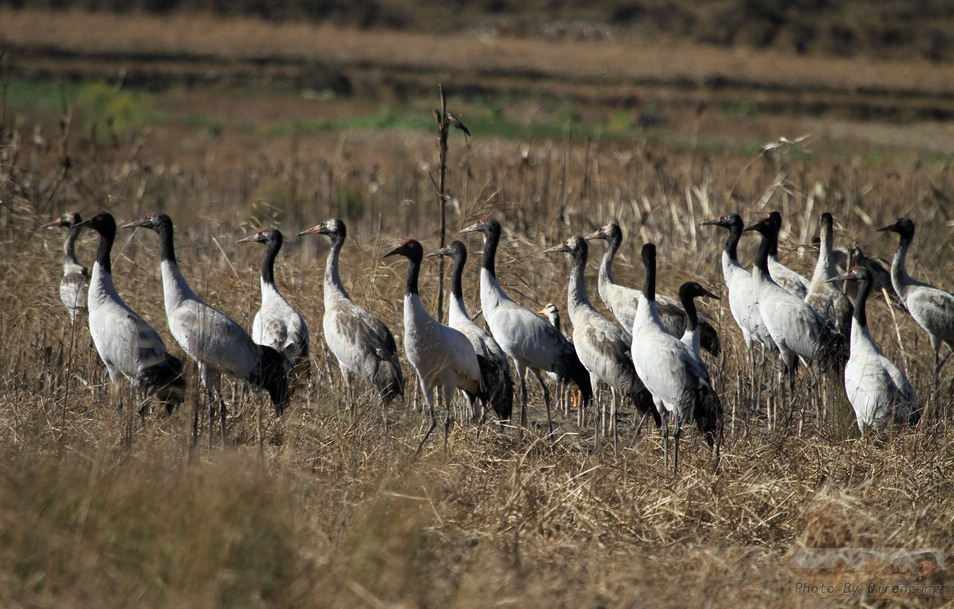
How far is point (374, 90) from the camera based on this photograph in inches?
1372

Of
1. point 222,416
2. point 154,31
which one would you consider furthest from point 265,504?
point 154,31

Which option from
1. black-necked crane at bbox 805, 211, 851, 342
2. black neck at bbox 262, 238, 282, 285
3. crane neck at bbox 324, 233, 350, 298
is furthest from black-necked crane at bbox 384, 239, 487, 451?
black-necked crane at bbox 805, 211, 851, 342

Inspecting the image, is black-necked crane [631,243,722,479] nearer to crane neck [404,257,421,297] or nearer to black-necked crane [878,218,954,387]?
crane neck [404,257,421,297]

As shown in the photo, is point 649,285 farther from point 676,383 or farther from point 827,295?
point 827,295

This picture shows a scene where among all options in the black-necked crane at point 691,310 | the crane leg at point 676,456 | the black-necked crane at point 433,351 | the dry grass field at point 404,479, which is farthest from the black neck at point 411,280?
the crane leg at point 676,456

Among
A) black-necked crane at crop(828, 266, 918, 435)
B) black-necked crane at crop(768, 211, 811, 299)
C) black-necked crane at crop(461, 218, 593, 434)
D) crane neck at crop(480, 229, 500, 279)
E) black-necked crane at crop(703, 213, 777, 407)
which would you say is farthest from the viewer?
black-necked crane at crop(768, 211, 811, 299)

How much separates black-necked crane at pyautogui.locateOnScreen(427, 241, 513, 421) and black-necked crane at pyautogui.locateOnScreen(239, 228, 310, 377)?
1118 mm

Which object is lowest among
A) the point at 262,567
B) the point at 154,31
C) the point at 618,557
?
the point at 618,557

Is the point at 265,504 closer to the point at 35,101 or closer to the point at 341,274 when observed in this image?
the point at 341,274

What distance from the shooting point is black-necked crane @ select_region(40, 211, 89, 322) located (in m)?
7.31

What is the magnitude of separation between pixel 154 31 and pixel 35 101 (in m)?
21.0

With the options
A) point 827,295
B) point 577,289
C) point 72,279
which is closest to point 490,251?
point 577,289

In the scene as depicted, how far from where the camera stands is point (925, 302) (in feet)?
25.3

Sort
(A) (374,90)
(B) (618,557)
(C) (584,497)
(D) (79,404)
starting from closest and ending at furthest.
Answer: (B) (618,557) → (C) (584,497) → (D) (79,404) → (A) (374,90)
